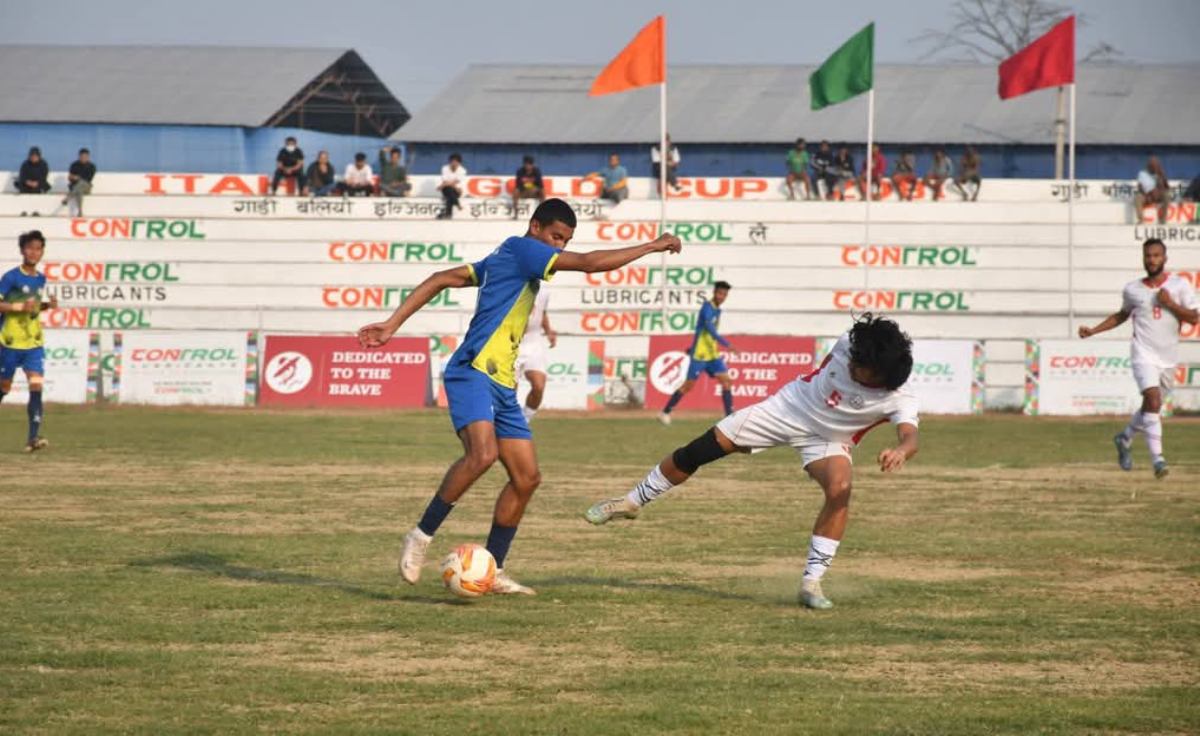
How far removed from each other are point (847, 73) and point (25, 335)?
2296 cm

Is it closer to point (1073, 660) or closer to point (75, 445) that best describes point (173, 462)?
point (75, 445)

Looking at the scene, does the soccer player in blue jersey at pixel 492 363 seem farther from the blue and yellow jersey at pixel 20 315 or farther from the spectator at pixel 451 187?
→ the spectator at pixel 451 187

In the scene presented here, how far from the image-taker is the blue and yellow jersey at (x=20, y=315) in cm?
2028

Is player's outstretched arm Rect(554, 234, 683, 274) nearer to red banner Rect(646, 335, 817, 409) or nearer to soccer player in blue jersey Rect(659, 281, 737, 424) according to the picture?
soccer player in blue jersey Rect(659, 281, 737, 424)

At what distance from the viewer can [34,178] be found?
40406mm

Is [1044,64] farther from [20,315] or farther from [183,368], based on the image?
[20,315]

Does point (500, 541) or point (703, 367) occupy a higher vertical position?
point (703, 367)

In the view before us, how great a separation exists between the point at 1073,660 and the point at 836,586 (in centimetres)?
251

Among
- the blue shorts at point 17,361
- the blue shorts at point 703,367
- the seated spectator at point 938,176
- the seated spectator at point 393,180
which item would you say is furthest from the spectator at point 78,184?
the blue shorts at point 17,361

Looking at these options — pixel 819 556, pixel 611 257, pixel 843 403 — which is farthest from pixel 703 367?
pixel 611 257

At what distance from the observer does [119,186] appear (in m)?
41.0

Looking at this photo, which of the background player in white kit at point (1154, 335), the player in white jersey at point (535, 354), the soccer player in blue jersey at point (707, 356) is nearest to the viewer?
the background player in white kit at point (1154, 335)

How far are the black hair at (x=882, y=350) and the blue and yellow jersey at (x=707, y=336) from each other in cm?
1914

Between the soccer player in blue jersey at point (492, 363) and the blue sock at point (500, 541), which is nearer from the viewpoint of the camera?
the soccer player in blue jersey at point (492, 363)
